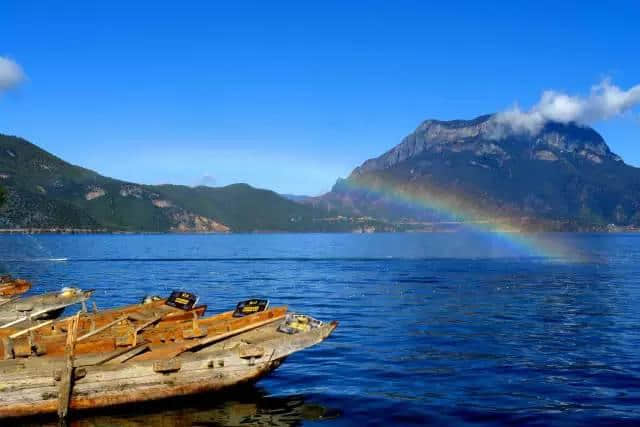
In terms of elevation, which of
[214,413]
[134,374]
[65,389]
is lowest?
[214,413]

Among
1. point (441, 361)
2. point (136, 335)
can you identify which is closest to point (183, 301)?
point (136, 335)

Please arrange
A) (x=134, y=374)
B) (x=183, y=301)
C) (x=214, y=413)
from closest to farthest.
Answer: (x=134, y=374) < (x=214, y=413) < (x=183, y=301)

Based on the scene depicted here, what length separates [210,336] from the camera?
23.3 meters

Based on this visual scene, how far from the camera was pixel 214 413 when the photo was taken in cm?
2097

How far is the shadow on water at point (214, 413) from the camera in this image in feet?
64.1

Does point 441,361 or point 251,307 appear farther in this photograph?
point 441,361

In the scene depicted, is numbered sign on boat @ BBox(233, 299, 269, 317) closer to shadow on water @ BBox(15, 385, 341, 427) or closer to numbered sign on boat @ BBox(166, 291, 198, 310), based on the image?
numbered sign on boat @ BBox(166, 291, 198, 310)

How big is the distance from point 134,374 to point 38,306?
20.3 metres

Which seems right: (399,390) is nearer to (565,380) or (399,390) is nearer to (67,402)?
(565,380)

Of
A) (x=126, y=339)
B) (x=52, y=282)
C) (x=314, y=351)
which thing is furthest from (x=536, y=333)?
(x=52, y=282)

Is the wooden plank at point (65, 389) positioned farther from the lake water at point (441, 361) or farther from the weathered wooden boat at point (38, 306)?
the weathered wooden boat at point (38, 306)

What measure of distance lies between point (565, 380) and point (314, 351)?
12.5 metres

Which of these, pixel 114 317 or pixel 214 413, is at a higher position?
pixel 114 317

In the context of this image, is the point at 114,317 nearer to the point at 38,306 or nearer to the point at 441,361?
the point at 38,306
